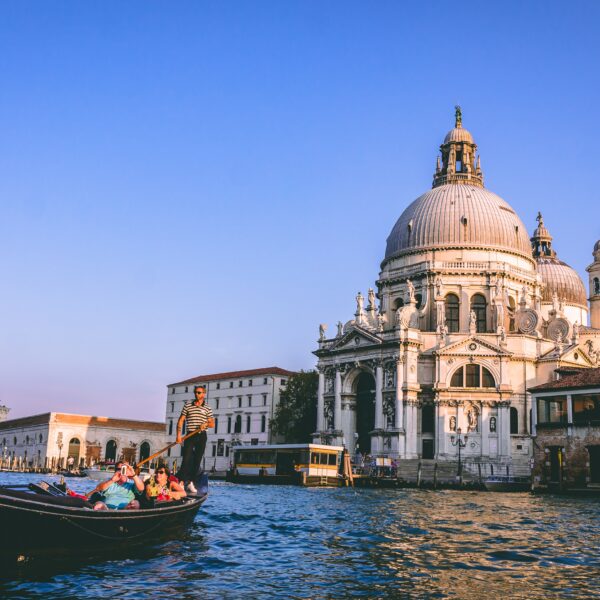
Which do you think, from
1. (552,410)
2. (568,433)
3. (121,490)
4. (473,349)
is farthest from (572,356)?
(121,490)

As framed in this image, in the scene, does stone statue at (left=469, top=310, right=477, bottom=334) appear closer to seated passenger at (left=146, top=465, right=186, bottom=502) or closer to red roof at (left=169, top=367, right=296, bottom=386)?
red roof at (left=169, top=367, right=296, bottom=386)

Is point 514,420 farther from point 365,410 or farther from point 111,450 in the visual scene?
point 111,450

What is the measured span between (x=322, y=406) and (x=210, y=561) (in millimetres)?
47344

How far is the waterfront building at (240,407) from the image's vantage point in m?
70.7

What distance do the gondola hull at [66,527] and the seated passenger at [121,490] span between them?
0.33m

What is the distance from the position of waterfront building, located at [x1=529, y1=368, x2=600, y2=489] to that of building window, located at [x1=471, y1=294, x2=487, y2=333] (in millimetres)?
17676

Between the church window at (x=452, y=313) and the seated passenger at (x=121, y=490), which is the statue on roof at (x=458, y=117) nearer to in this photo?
the church window at (x=452, y=313)

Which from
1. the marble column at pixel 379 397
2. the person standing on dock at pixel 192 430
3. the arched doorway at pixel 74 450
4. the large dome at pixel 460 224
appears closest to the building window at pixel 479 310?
the large dome at pixel 460 224

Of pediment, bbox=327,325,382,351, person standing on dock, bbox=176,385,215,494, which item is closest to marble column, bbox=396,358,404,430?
pediment, bbox=327,325,382,351

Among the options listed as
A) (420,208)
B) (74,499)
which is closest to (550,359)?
(420,208)

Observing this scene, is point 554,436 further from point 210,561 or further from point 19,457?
point 19,457

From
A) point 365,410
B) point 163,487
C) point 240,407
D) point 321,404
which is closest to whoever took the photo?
point 163,487

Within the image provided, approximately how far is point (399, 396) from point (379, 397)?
1836mm

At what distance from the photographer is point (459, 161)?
228 ft
